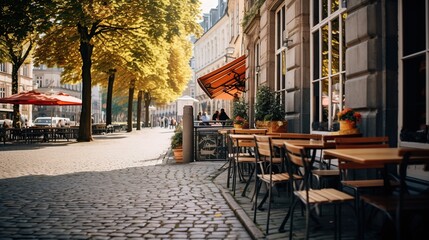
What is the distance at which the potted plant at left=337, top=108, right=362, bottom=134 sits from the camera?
16.7 ft

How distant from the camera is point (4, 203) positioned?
6.27m

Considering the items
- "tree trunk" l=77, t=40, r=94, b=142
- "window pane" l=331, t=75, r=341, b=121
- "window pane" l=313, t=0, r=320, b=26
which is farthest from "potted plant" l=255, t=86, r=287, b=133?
"tree trunk" l=77, t=40, r=94, b=142

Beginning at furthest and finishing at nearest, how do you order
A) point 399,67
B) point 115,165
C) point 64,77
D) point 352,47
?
point 64,77 → point 115,165 → point 352,47 → point 399,67

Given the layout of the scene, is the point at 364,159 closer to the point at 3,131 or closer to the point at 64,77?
the point at 3,131

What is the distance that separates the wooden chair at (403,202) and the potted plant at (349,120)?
1.81 metres

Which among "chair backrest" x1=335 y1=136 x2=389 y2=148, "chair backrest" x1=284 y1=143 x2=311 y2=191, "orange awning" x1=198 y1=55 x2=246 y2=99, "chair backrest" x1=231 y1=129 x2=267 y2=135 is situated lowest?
"chair backrest" x1=284 y1=143 x2=311 y2=191

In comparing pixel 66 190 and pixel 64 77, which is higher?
pixel 64 77

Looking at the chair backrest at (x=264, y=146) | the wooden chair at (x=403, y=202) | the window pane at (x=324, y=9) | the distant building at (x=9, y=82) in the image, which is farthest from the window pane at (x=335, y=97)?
the distant building at (x=9, y=82)

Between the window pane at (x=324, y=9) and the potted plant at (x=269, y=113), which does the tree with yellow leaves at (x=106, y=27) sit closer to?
the potted plant at (x=269, y=113)

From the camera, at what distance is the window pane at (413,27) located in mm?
4434

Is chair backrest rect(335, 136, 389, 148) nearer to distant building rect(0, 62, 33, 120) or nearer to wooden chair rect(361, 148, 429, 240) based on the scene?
wooden chair rect(361, 148, 429, 240)

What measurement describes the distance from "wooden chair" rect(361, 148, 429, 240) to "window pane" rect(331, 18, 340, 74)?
364cm

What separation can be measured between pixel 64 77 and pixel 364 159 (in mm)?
25696

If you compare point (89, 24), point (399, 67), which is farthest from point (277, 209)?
point (89, 24)
